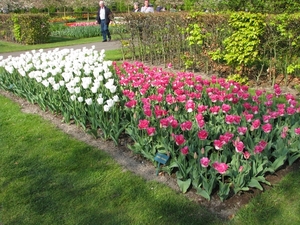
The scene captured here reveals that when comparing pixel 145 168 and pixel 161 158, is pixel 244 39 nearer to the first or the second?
pixel 145 168

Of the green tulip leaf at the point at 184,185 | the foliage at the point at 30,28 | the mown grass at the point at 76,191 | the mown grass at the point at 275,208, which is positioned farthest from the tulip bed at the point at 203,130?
the foliage at the point at 30,28

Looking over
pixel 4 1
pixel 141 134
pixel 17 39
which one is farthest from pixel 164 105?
pixel 4 1

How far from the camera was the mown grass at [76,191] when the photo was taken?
2994 millimetres

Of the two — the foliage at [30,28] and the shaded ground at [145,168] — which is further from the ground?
the foliage at [30,28]

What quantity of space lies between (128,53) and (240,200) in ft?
27.1

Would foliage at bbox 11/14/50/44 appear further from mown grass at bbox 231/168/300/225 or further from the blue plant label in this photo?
mown grass at bbox 231/168/300/225

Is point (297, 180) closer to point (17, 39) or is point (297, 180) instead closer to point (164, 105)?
point (164, 105)

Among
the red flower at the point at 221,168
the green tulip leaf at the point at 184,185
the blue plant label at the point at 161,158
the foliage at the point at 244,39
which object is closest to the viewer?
the red flower at the point at 221,168

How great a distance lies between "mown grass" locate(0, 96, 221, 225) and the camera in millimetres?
2994

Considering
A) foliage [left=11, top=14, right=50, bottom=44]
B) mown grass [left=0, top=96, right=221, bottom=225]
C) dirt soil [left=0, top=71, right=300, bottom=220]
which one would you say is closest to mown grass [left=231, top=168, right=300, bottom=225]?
dirt soil [left=0, top=71, right=300, bottom=220]

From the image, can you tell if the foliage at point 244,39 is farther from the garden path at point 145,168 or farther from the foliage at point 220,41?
the garden path at point 145,168

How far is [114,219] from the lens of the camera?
296 cm

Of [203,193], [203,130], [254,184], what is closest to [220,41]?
[203,130]

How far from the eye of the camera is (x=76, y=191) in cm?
340
